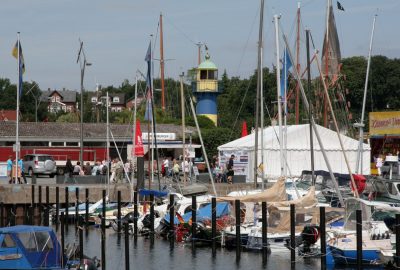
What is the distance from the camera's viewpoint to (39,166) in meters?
73.1

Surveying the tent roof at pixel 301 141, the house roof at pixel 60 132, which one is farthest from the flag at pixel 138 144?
the house roof at pixel 60 132

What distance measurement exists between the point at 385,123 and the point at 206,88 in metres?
35.2

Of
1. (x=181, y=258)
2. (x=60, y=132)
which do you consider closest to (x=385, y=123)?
(x=60, y=132)

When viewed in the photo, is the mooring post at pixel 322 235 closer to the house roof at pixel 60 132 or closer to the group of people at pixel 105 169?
the group of people at pixel 105 169

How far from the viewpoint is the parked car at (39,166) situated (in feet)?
240

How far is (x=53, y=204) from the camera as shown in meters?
60.1

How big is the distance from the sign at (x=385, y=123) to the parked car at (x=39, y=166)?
25.5 meters

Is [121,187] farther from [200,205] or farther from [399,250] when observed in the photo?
[399,250]

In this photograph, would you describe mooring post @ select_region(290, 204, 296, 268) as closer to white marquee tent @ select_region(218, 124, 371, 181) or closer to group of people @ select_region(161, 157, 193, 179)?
group of people @ select_region(161, 157, 193, 179)

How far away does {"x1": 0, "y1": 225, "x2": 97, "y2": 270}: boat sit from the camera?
32.8 metres

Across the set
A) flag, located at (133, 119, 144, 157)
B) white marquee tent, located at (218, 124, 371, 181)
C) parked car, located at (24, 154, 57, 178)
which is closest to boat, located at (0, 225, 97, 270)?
flag, located at (133, 119, 144, 157)

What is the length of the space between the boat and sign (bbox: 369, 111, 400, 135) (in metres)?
45.9

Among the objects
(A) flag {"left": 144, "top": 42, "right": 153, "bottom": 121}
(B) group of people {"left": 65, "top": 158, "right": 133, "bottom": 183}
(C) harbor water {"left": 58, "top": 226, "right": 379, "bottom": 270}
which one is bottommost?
(C) harbor water {"left": 58, "top": 226, "right": 379, "bottom": 270}

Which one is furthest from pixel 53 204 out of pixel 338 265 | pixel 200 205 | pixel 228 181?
pixel 338 265
